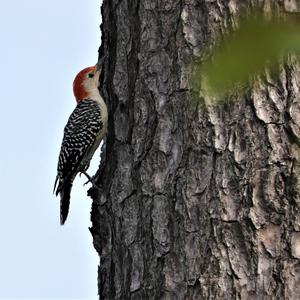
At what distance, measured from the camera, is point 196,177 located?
2.49 m

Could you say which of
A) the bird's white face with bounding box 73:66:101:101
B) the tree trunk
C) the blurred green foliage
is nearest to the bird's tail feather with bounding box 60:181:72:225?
the bird's white face with bounding box 73:66:101:101

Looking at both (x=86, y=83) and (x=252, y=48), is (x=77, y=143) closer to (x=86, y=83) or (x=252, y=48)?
(x=86, y=83)

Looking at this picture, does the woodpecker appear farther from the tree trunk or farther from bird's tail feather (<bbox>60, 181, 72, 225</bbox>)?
the tree trunk

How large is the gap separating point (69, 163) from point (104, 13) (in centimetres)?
269

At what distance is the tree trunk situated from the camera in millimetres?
2336

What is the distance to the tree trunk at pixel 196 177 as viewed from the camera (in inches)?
92.0

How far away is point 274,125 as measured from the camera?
7.84 ft

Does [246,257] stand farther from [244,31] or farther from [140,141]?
[244,31]

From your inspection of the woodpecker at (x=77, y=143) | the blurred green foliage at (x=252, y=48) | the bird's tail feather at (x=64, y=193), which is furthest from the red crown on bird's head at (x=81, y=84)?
the blurred green foliage at (x=252, y=48)

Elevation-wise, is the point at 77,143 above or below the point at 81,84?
below

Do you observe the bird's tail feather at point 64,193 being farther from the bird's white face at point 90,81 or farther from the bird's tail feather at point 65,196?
the bird's white face at point 90,81

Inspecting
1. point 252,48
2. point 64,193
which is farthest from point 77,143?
point 252,48

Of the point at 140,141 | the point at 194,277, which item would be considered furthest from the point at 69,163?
the point at 194,277

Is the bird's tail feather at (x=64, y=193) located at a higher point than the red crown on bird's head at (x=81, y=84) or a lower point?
lower
